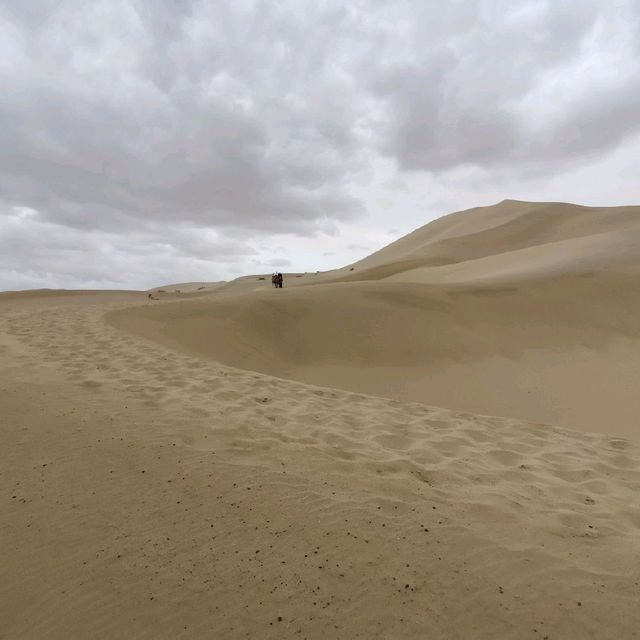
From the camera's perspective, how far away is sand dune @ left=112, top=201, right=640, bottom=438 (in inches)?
332

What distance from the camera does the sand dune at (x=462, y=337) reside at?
8.45 metres

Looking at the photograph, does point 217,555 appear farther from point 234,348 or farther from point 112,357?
point 234,348

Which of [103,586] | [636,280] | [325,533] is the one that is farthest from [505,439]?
[636,280]

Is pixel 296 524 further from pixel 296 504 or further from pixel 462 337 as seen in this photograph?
pixel 462 337

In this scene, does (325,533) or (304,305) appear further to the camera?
(304,305)

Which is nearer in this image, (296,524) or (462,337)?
(296,524)

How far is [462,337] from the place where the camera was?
11.6 m

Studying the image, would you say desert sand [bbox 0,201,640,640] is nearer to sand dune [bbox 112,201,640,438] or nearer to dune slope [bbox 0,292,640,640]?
dune slope [bbox 0,292,640,640]

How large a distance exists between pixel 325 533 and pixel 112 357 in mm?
5740

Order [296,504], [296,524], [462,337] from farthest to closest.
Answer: [462,337]
[296,504]
[296,524]

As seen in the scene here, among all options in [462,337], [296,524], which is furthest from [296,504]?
[462,337]

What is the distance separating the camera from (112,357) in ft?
24.2

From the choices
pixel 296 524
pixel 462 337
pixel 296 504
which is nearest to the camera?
pixel 296 524

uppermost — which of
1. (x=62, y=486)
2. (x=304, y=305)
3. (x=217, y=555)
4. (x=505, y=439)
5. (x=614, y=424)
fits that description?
(x=304, y=305)
